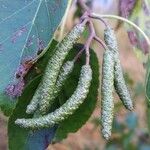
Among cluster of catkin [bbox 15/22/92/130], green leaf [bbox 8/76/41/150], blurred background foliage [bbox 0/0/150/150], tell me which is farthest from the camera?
blurred background foliage [bbox 0/0/150/150]

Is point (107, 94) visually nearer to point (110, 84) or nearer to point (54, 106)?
point (110, 84)

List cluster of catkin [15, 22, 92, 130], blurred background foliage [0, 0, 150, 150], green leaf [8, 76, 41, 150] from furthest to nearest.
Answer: blurred background foliage [0, 0, 150, 150], green leaf [8, 76, 41, 150], cluster of catkin [15, 22, 92, 130]

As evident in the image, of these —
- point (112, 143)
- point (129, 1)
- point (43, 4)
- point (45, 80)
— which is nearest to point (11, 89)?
point (45, 80)

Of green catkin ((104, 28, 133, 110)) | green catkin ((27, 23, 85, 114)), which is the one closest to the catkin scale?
green catkin ((104, 28, 133, 110))

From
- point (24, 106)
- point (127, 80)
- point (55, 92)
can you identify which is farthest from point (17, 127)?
point (127, 80)

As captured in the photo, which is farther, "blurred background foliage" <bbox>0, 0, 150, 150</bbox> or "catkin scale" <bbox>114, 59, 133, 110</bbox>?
"blurred background foliage" <bbox>0, 0, 150, 150</bbox>

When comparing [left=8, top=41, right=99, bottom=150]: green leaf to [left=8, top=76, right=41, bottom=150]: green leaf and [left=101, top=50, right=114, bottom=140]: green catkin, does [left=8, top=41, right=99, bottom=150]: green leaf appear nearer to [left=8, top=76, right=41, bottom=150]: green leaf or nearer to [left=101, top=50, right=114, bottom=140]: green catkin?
[left=8, top=76, right=41, bottom=150]: green leaf

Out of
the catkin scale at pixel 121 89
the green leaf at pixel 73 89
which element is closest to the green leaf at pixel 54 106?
the green leaf at pixel 73 89
